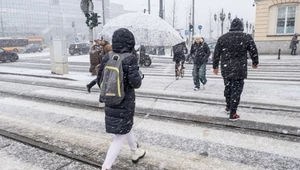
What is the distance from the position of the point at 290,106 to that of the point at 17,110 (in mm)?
6824

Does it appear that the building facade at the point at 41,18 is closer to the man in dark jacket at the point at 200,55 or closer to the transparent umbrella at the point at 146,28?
the transparent umbrella at the point at 146,28

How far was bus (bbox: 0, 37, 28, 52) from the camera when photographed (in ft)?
134

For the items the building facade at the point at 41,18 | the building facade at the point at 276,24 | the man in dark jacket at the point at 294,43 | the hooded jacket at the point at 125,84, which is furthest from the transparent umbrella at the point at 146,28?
the building facade at the point at 41,18

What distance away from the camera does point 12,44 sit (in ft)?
139

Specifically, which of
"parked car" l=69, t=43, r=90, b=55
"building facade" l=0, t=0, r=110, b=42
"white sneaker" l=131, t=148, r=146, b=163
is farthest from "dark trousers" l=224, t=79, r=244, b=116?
"building facade" l=0, t=0, r=110, b=42

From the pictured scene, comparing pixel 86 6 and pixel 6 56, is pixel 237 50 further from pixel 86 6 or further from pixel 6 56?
pixel 6 56

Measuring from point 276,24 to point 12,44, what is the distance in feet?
126

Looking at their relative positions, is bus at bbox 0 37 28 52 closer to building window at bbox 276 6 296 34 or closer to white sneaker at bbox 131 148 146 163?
building window at bbox 276 6 296 34

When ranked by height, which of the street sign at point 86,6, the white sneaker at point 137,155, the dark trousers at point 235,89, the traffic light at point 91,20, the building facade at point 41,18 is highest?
the building facade at point 41,18

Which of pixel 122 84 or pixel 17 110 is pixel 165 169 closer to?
pixel 122 84

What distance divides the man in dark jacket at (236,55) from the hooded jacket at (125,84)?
2651mm

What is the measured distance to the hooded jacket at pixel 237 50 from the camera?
5160 millimetres

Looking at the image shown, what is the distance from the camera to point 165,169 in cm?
356

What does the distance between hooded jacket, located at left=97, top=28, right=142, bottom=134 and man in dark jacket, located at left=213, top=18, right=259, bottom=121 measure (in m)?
2.65
